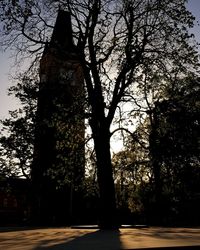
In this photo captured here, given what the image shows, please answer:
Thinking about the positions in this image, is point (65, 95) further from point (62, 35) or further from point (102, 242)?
point (102, 242)

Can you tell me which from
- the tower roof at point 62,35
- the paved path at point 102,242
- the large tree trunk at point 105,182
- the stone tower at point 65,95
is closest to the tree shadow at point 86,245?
the paved path at point 102,242

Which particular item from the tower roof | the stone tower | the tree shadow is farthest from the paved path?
the tower roof

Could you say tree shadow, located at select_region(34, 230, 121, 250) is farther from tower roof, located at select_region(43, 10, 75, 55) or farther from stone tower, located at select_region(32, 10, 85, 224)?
tower roof, located at select_region(43, 10, 75, 55)

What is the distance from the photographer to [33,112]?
4878 cm

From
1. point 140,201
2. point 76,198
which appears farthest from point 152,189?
point 76,198

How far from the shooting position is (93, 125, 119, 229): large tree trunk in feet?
74.6

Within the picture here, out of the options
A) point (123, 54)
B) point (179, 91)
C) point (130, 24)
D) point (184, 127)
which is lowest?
point (184, 127)

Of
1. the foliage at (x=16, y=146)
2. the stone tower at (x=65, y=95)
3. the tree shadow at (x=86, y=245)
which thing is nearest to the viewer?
the tree shadow at (x=86, y=245)

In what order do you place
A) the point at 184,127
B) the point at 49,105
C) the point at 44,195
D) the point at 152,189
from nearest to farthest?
the point at 184,127 < the point at 49,105 < the point at 152,189 < the point at 44,195

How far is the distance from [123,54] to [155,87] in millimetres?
2600

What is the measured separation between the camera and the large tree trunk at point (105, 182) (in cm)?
2275

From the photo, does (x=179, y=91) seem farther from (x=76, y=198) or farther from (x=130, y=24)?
(x=76, y=198)

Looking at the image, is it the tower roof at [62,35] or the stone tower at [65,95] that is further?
the stone tower at [65,95]

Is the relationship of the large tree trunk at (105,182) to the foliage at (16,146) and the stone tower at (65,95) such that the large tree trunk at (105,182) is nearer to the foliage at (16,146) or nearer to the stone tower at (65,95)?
the stone tower at (65,95)
